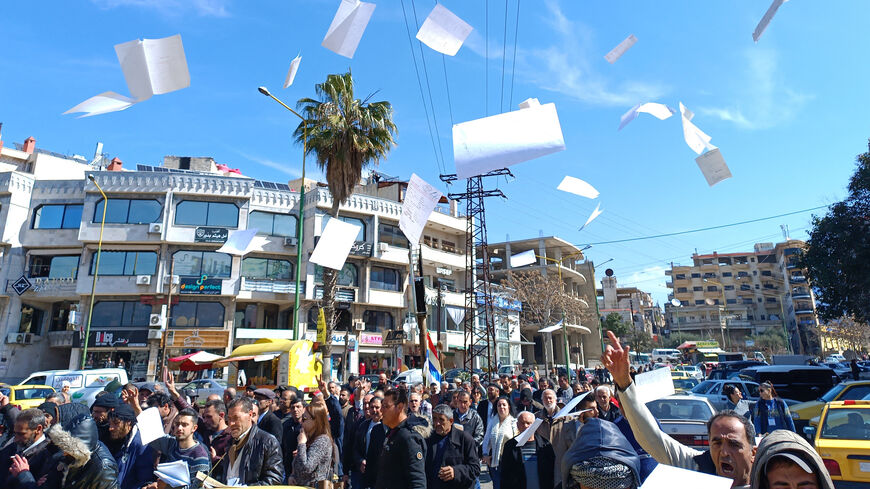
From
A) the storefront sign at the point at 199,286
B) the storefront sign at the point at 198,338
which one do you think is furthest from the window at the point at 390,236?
the storefront sign at the point at 198,338

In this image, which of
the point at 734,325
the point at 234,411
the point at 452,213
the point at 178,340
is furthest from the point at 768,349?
the point at 234,411

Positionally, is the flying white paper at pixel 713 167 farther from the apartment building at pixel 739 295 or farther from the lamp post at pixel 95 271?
the apartment building at pixel 739 295

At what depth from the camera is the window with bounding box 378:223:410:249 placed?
38.2 meters

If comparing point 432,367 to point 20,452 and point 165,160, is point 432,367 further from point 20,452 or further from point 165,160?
point 165,160

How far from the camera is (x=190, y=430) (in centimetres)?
414

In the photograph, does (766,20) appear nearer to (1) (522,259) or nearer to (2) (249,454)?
(2) (249,454)

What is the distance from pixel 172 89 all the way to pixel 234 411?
323 cm

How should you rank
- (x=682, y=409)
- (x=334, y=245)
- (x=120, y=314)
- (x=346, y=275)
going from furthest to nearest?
(x=346, y=275)
(x=120, y=314)
(x=334, y=245)
(x=682, y=409)

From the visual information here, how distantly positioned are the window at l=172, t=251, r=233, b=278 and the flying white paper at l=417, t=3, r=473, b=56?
30656 mm

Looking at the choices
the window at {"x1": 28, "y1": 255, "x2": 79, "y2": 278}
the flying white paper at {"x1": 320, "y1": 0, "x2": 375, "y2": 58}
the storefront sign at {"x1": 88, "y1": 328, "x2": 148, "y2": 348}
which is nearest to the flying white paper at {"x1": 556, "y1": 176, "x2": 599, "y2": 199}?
the flying white paper at {"x1": 320, "y1": 0, "x2": 375, "y2": 58}

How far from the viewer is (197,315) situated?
32531 millimetres

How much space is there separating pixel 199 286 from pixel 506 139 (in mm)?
31761

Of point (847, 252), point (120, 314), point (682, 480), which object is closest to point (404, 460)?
point (682, 480)

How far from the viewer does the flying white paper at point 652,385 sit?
2.96 metres
